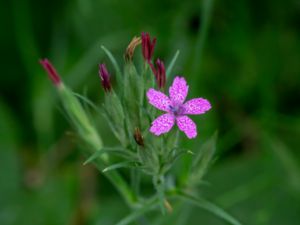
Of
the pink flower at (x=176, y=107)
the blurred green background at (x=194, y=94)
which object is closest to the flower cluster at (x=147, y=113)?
the pink flower at (x=176, y=107)

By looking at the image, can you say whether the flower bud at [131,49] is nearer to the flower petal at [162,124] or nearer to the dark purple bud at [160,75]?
the dark purple bud at [160,75]

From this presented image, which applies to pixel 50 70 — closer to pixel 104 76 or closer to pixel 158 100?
pixel 104 76

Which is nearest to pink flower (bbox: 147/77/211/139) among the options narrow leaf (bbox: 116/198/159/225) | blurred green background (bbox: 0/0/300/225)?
narrow leaf (bbox: 116/198/159/225)

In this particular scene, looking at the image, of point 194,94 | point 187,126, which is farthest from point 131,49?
point 194,94

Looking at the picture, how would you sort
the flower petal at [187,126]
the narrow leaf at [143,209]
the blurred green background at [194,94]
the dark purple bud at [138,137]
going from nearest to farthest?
the flower petal at [187,126] → the dark purple bud at [138,137] → the narrow leaf at [143,209] → the blurred green background at [194,94]

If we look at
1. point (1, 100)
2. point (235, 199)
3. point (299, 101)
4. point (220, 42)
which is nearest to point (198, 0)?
point (220, 42)

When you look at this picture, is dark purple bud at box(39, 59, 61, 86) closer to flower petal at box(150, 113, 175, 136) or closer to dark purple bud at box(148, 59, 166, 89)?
dark purple bud at box(148, 59, 166, 89)

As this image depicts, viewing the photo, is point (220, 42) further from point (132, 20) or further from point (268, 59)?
point (132, 20)
